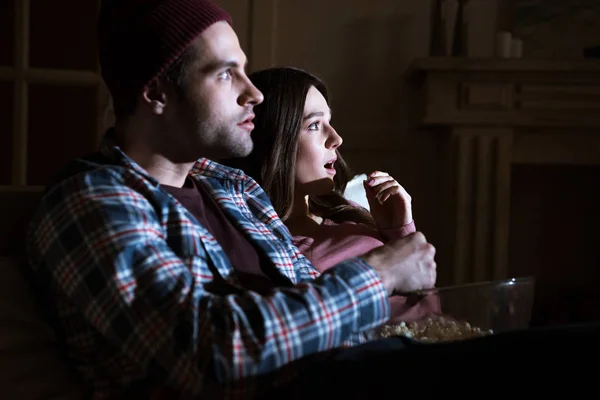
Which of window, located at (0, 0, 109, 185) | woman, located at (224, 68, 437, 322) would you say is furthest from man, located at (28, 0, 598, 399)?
window, located at (0, 0, 109, 185)

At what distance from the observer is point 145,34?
3.64 feet

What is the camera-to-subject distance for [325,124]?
1.68 metres

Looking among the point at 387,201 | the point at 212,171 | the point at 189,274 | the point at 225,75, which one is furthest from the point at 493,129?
the point at 189,274

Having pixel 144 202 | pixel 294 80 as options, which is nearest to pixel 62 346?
pixel 144 202

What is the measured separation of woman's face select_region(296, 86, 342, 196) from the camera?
164cm

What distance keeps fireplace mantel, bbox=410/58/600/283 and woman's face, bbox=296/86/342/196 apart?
108 cm

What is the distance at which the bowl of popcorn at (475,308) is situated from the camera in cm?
103

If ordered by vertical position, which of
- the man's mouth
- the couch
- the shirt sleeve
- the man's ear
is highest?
the man's ear

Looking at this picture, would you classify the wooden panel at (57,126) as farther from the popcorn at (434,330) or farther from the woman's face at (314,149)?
the popcorn at (434,330)

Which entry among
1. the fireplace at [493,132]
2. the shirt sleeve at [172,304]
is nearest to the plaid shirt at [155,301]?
the shirt sleeve at [172,304]

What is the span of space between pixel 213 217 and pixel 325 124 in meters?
0.54

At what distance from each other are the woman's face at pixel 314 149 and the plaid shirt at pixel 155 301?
63 centimetres

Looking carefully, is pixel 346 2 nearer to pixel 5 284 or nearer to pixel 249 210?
pixel 249 210

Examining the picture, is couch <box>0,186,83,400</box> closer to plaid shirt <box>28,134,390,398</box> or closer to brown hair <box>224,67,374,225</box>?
plaid shirt <box>28,134,390,398</box>
